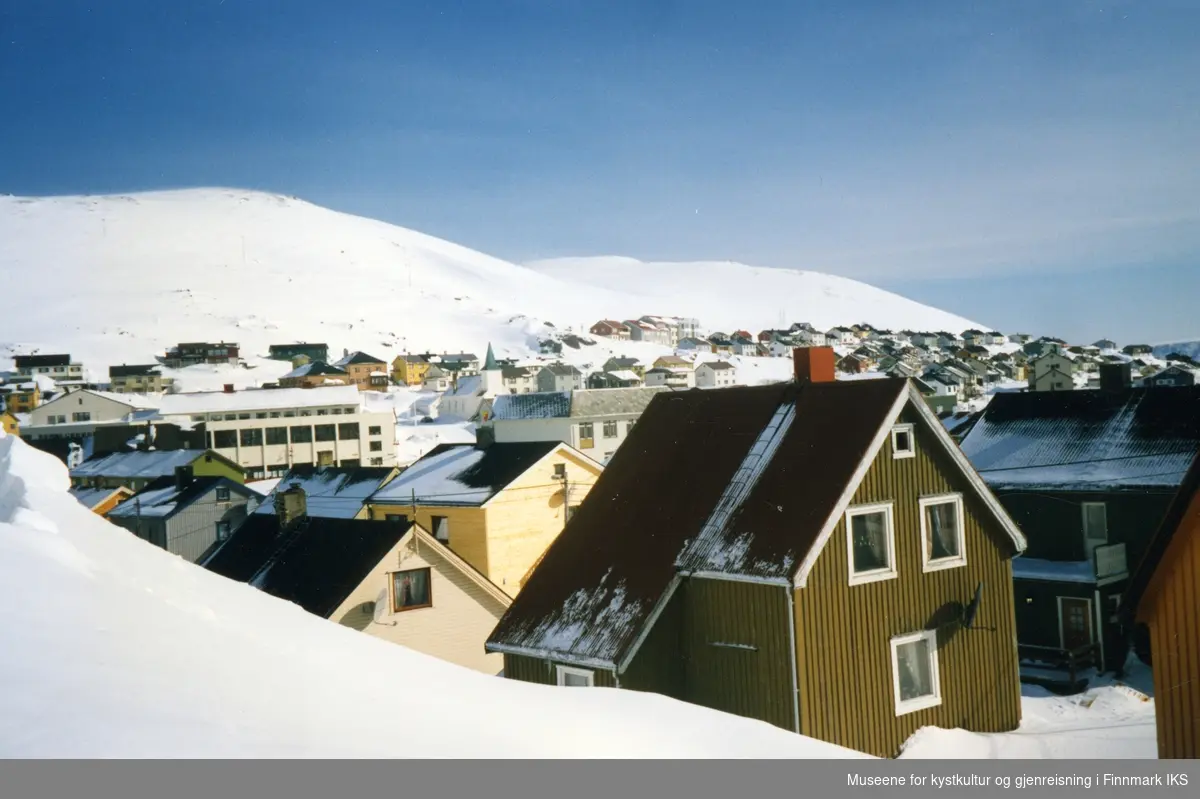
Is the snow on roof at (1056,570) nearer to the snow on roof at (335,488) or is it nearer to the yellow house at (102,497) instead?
the snow on roof at (335,488)

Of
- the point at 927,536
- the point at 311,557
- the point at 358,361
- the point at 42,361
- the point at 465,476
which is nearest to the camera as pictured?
the point at 927,536

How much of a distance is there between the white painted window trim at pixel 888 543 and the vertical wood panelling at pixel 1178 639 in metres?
3.89

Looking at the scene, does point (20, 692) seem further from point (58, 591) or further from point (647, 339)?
point (647, 339)

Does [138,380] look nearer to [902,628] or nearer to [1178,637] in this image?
[902,628]

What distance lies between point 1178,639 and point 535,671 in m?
7.70

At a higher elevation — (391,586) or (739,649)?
(739,649)

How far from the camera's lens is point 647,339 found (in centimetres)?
18200

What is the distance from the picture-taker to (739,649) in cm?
1098

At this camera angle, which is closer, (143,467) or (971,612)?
(971,612)

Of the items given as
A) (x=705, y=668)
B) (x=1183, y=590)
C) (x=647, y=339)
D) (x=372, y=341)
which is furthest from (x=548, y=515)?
(x=647, y=339)

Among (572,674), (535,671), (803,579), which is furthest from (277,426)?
(803,579)

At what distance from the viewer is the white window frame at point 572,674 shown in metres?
11.6

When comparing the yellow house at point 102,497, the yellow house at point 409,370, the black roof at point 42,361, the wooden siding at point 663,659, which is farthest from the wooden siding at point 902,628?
→ the yellow house at point 409,370
